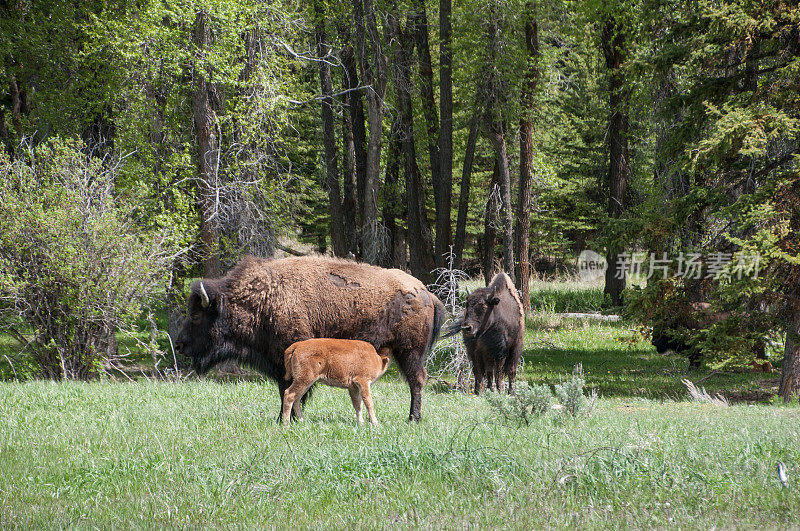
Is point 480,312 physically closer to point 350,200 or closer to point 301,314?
point 301,314

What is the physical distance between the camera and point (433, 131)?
87.8 ft

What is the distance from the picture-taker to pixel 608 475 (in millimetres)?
5891

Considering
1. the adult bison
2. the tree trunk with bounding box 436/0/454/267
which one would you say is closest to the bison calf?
the adult bison

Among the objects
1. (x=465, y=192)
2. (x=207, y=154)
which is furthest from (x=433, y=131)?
(x=207, y=154)

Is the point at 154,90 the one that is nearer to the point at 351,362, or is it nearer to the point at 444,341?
the point at 444,341

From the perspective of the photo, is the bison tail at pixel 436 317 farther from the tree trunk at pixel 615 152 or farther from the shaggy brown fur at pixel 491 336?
the tree trunk at pixel 615 152

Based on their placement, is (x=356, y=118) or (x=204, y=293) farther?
(x=356, y=118)

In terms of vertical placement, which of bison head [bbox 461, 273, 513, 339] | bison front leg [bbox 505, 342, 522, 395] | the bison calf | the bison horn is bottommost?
bison front leg [bbox 505, 342, 522, 395]

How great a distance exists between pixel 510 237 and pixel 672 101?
10975 millimetres

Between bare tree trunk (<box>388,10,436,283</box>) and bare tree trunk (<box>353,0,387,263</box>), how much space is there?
1.94 meters

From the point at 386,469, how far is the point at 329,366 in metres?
2.05

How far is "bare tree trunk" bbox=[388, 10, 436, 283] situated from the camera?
78.3ft

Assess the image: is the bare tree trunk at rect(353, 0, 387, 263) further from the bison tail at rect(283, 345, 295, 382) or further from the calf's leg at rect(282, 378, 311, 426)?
the calf's leg at rect(282, 378, 311, 426)

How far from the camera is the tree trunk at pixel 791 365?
13320mm
